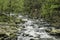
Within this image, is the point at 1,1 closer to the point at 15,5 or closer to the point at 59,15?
the point at 15,5

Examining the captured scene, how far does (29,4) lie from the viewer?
6028 centimetres

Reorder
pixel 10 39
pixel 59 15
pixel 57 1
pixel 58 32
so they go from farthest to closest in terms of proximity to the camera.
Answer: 1. pixel 57 1
2. pixel 59 15
3. pixel 58 32
4. pixel 10 39

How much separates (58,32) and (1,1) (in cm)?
1756

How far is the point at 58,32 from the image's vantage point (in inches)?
913

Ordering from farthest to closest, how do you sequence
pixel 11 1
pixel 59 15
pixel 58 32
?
1. pixel 11 1
2. pixel 59 15
3. pixel 58 32

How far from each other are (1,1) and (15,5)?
23.8 ft

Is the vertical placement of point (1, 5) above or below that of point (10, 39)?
above

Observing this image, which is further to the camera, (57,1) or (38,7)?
(38,7)

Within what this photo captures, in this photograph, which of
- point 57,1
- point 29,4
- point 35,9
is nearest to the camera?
point 57,1

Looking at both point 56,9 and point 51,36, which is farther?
point 56,9

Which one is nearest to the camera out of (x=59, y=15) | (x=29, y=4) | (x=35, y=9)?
(x=59, y=15)

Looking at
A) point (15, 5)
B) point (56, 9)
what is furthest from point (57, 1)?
point (15, 5)

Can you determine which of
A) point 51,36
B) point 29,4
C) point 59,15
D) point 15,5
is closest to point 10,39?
point 51,36

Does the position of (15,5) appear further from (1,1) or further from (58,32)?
(58,32)
